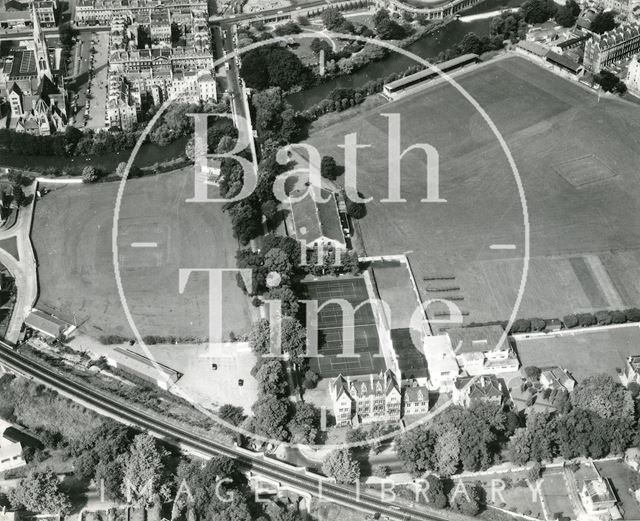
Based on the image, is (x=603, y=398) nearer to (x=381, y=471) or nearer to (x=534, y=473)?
(x=534, y=473)

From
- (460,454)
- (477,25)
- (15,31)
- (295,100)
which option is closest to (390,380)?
(460,454)

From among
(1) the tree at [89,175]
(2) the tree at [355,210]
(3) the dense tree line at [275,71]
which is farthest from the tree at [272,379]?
(3) the dense tree line at [275,71]

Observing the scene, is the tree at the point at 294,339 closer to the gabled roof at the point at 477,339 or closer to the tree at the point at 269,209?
the gabled roof at the point at 477,339

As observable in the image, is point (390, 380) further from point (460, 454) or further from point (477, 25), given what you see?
point (477, 25)

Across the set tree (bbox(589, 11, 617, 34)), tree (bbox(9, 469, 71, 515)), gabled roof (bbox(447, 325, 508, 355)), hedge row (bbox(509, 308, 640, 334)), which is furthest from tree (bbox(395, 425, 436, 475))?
tree (bbox(589, 11, 617, 34))

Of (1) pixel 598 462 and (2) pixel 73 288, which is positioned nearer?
(1) pixel 598 462

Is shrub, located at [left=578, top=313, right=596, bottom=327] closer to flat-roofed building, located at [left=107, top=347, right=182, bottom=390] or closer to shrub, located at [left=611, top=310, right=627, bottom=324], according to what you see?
shrub, located at [left=611, top=310, right=627, bottom=324]
